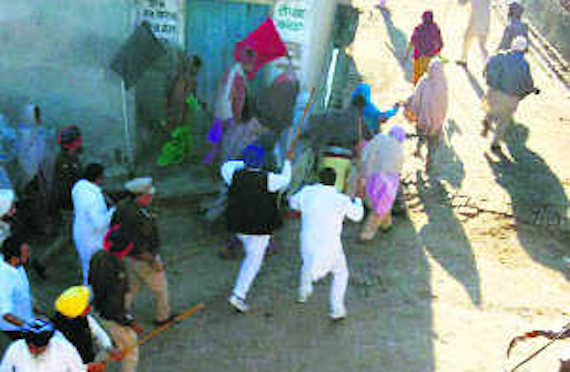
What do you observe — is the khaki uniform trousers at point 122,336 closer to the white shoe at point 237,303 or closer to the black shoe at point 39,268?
the white shoe at point 237,303

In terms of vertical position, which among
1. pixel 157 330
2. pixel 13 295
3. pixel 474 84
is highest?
pixel 474 84

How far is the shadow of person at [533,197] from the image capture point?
7836mm

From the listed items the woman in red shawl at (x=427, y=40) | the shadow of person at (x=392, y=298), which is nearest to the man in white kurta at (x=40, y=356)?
the shadow of person at (x=392, y=298)

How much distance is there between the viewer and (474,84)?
11.8 metres

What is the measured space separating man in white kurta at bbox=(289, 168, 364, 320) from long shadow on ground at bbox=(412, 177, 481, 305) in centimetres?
178

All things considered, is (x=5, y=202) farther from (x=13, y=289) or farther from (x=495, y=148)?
(x=495, y=148)

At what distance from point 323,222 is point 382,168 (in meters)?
1.80

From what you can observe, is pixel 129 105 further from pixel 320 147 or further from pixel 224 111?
pixel 320 147

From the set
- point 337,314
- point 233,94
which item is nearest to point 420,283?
point 337,314

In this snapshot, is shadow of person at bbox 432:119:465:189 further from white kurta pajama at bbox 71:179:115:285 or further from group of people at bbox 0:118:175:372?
white kurta pajama at bbox 71:179:115:285

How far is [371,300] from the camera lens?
21.9 ft

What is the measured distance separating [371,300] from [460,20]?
32.0 feet

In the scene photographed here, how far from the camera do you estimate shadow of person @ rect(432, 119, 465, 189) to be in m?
8.98

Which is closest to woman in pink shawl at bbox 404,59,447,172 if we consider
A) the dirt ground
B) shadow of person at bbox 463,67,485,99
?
the dirt ground
